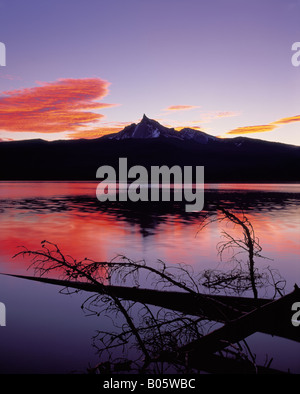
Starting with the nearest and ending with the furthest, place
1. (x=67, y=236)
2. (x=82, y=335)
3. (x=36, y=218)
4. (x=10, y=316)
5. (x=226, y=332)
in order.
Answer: (x=226, y=332) → (x=82, y=335) → (x=10, y=316) → (x=67, y=236) → (x=36, y=218)

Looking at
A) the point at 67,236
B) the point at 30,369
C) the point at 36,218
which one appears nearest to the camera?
the point at 30,369

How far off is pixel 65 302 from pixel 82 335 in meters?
1.56

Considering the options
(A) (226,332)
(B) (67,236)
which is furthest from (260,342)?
(B) (67,236)

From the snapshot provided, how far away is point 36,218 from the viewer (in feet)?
83.0

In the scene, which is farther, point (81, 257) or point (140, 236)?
point (140, 236)

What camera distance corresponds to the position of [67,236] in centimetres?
1792

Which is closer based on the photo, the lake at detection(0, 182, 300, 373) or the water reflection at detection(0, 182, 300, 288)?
the lake at detection(0, 182, 300, 373)

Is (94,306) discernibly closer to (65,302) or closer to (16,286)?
(65,302)

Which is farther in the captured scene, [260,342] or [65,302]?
[65,302]

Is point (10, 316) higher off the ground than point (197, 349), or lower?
lower

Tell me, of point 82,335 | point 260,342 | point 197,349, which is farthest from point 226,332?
point 82,335

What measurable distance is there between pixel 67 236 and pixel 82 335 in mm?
12036

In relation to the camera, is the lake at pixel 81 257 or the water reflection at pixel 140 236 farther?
the water reflection at pixel 140 236

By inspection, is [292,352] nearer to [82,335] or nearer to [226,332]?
[226,332]
